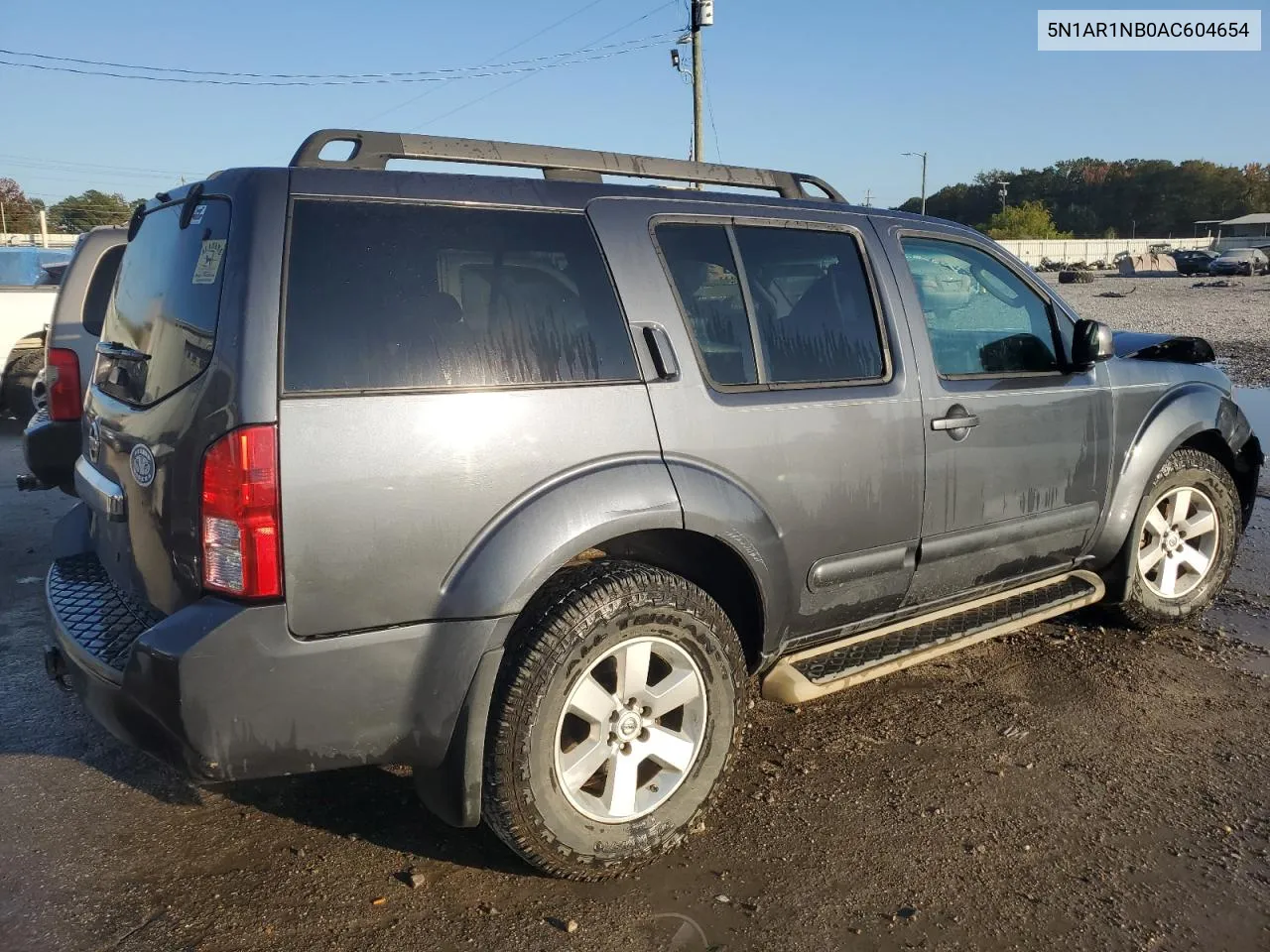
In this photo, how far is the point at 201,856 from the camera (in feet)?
9.82

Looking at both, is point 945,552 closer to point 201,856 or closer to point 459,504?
point 459,504

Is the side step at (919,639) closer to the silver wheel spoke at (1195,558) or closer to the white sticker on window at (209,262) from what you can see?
the silver wheel spoke at (1195,558)

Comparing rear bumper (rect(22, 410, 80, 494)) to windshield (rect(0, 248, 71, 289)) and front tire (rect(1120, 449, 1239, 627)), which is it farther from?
windshield (rect(0, 248, 71, 289))

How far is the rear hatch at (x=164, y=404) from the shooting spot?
7.91 feet

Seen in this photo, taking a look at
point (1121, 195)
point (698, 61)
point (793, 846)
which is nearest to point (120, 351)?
point (793, 846)

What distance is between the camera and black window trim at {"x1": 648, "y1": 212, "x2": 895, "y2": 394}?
307cm

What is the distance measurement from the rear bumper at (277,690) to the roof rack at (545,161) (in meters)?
1.24

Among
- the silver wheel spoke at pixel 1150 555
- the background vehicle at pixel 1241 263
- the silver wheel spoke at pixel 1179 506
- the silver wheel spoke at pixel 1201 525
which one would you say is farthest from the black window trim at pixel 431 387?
the background vehicle at pixel 1241 263

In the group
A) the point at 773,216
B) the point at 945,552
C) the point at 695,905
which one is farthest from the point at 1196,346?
the point at 695,905

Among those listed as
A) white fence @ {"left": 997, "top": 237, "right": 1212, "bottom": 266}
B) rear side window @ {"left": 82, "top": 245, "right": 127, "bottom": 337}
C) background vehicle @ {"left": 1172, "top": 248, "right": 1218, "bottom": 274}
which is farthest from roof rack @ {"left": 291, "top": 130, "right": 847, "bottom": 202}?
white fence @ {"left": 997, "top": 237, "right": 1212, "bottom": 266}

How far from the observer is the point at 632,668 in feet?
9.38

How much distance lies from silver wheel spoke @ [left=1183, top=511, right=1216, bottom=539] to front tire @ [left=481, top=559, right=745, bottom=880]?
9.39ft

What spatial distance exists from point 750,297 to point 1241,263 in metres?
57.6

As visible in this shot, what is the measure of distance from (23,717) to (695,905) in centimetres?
281
